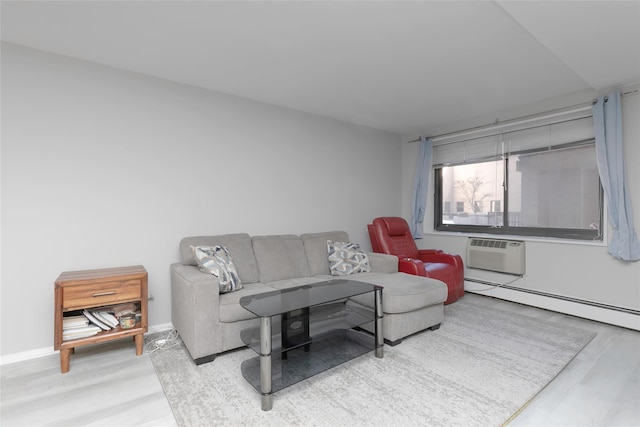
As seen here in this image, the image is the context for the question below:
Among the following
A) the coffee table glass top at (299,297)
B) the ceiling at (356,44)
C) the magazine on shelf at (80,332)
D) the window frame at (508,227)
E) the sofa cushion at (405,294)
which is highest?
the ceiling at (356,44)

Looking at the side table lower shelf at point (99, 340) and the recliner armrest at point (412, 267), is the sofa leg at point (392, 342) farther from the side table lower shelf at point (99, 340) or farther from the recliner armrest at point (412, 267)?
the side table lower shelf at point (99, 340)

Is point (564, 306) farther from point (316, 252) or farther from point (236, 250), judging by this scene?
point (236, 250)

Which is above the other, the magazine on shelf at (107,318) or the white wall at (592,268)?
the white wall at (592,268)

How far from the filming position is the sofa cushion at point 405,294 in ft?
8.39

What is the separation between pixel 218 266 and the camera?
252 centimetres

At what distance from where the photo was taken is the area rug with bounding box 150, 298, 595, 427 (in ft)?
5.56

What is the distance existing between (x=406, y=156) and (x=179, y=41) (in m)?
3.68

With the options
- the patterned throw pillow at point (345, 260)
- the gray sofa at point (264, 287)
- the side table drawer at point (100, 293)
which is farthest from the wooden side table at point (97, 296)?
the patterned throw pillow at point (345, 260)

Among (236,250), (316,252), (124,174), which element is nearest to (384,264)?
(316,252)

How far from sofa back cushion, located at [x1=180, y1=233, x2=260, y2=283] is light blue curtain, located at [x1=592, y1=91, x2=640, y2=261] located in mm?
3474

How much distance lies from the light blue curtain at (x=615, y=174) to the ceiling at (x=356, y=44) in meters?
0.26

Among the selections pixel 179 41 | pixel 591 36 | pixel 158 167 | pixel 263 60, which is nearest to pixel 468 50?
pixel 591 36

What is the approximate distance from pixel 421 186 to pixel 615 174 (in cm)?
213

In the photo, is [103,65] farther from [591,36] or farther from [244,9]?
[591,36]
